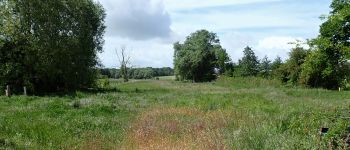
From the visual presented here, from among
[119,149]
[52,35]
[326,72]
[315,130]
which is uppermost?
[52,35]

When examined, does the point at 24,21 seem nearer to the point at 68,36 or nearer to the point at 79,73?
the point at 68,36

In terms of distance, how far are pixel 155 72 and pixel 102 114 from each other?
166706 millimetres

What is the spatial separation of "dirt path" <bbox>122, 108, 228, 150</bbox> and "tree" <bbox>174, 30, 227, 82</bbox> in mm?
82626

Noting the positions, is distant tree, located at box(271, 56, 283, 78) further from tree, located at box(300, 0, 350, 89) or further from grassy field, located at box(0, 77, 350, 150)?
tree, located at box(300, 0, 350, 89)

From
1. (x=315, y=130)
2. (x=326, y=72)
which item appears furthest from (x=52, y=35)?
(x=315, y=130)

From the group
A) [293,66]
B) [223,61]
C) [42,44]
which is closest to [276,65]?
[293,66]

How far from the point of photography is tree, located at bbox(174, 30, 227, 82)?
104 metres

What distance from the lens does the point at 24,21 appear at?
139 ft

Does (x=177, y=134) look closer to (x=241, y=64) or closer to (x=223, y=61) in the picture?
(x=241, y=64)

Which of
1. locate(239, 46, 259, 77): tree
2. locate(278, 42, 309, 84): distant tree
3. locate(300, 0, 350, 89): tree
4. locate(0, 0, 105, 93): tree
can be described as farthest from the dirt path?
locate(239, 46, 259, 77): tree

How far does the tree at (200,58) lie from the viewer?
104m

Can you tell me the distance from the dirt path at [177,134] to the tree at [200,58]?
3253 inches

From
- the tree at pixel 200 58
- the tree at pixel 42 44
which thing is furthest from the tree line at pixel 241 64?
the tree at pixel 42 44

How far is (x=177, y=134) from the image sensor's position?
45.9 feet
